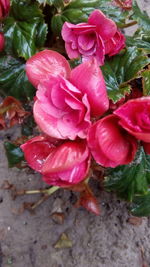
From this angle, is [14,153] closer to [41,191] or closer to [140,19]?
[41,191]

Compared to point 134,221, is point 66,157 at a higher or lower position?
higher

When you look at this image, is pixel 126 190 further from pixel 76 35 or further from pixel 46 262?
pixel 46 262

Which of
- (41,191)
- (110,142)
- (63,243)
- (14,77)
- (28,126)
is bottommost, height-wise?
(63,243)

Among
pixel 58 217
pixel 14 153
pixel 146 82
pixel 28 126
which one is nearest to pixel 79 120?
pixel 146 82

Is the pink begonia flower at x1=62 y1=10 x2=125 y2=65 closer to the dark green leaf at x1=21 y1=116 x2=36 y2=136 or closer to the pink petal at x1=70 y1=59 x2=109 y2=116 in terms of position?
the pink petal at x1=70 y1=59 x2=109 y2=116

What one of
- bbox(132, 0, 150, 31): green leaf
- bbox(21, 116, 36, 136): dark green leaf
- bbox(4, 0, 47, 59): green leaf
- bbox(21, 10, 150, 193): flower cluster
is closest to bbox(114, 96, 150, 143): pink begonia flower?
bbox(21, 10, 150, 193): flower cluster

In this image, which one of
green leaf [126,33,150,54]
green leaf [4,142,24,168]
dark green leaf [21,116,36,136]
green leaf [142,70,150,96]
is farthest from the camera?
Answer: dark green leaf [21,116,36,136]

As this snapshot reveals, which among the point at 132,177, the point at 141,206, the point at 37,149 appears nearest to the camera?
the point at 37,149

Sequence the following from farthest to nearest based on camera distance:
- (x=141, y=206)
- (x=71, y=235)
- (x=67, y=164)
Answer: (x=71, y=235) < (x=141, y=206) < (x=67, y=164)
